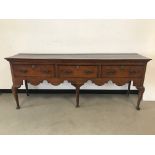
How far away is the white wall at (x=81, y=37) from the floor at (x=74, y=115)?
50cm

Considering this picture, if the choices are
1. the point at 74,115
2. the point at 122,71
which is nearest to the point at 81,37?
the point at 122,71

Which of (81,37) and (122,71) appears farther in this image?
(81,37)

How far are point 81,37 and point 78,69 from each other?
0.65 m

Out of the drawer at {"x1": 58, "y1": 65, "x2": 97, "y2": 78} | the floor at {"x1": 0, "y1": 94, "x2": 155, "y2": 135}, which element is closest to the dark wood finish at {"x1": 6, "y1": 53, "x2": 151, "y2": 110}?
the drawer at {"x1": 58, "y1": 65, "x2": 97, "y2": 78}

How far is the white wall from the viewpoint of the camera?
7.71 ft

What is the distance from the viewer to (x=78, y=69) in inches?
80.3

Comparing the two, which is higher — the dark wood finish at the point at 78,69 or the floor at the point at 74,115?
the dark wood finish at the point at 78,69

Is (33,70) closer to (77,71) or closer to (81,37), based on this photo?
(77,71)

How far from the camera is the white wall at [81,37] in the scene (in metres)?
2.35

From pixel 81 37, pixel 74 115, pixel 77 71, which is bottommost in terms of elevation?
pixel 74 115

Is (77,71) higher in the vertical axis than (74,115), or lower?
higher

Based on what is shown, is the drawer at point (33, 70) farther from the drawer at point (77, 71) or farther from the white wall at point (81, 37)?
the white wall at point (81, 37)

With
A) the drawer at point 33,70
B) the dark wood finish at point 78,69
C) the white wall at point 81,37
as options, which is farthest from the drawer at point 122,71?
the drawer at point 33,70

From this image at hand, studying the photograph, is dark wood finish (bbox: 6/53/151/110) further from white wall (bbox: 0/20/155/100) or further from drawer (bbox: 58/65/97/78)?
white wall (bbox: 0/20/155/100)
